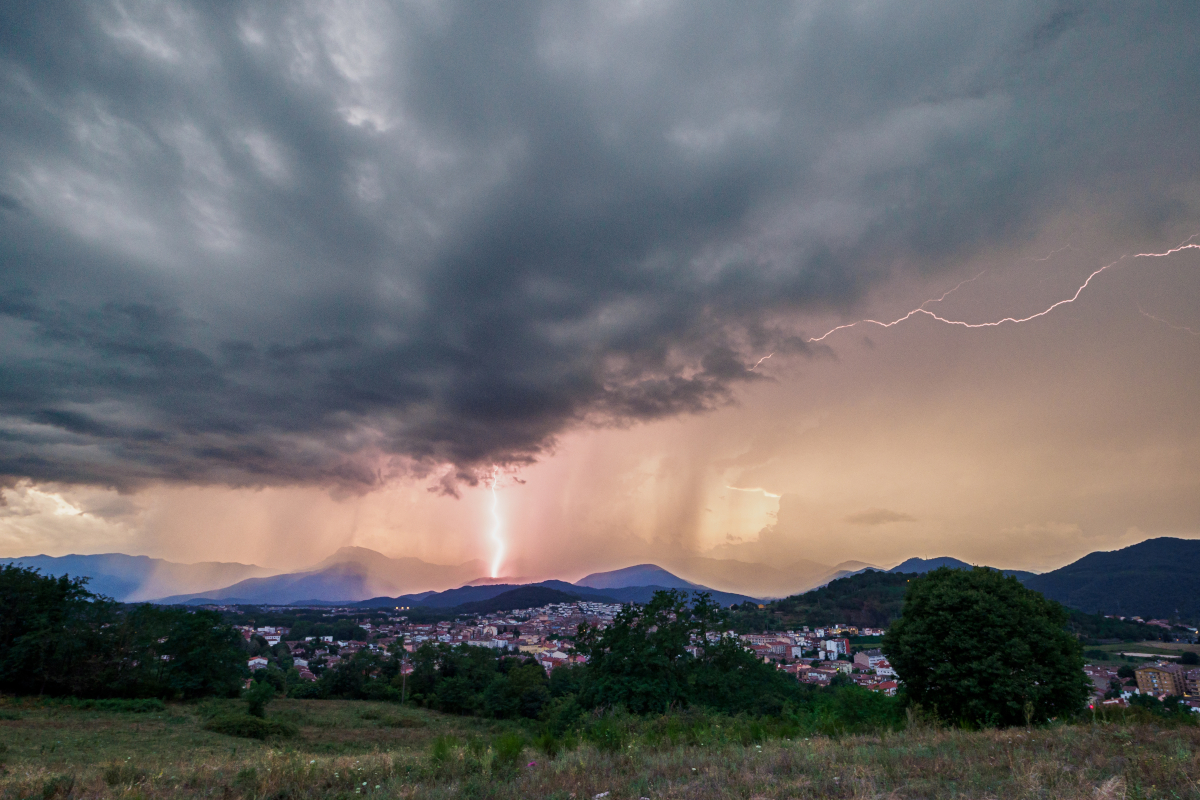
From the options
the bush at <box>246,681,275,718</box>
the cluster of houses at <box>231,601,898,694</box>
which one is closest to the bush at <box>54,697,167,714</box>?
the bush at <box>246,681,275,718</box>

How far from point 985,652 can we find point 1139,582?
196 feet

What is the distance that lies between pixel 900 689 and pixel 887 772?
11.4 meters

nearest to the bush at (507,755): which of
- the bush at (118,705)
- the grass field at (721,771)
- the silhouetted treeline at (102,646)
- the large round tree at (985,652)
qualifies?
the grass field at (721,771)

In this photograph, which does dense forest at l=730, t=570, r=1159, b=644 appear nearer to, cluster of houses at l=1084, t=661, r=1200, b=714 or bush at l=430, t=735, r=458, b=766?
cluster of houses at l=1084, t=661, r=1200, b=714

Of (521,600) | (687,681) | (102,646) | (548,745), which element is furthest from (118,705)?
(521,600)

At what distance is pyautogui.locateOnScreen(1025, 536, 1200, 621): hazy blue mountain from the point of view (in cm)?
4569

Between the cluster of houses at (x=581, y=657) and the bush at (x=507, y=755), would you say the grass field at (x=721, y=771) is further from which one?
the cluster of houses at (x=581, y=657)

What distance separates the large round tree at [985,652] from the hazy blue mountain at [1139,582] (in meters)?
34.4

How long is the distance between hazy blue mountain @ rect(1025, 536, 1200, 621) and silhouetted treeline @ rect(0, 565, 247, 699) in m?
62.7

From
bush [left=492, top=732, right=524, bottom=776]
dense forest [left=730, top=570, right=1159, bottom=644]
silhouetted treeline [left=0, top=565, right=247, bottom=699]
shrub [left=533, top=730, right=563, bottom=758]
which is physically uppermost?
bush [left=492, top=732, right=524, bottom=776]

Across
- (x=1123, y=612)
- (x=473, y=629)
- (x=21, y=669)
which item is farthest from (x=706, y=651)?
(x=473, y=629)

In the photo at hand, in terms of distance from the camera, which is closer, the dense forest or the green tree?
Answer: the green tree

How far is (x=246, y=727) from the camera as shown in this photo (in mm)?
25609

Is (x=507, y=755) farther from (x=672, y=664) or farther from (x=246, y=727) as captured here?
(x=246, y=727)
